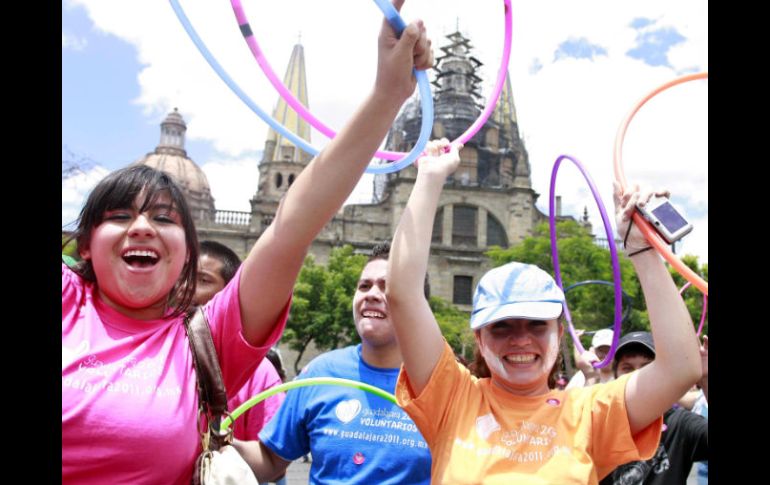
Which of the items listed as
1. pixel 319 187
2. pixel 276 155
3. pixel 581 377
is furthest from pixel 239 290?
pixel 276 155

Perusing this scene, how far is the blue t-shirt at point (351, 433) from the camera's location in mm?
3717

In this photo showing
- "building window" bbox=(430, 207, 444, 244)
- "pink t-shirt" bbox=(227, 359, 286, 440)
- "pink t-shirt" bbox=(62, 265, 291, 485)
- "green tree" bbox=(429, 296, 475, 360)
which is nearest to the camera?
"pink t-shirt" bbox=(62, 265, 291, 485)

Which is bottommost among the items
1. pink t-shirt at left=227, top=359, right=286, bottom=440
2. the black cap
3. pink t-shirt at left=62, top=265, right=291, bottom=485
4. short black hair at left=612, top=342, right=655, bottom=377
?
pink t-shirt at left=227, top=359, right=286, bottom=440

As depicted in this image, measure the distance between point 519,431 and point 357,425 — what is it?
1.26 m

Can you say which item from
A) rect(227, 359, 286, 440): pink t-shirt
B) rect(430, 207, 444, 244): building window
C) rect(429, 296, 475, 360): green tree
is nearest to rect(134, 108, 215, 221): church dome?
rect(430, 207, 444, 244): building window

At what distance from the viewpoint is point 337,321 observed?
40.2m

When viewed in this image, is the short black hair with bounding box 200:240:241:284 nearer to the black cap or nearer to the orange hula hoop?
the orange hula hoop

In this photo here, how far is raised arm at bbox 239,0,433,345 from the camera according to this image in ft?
7.29

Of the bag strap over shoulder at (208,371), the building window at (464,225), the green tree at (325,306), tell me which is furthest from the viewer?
the building window at (464,225)

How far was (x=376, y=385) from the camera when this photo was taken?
4062mm

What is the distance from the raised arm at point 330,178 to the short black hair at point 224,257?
111 inches

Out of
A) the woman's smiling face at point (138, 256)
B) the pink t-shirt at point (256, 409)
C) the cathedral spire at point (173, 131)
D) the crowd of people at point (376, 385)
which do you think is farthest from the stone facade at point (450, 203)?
the woman's smiling face at point (138, 256)

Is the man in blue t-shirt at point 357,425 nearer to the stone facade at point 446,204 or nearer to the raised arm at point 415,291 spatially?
the raised arm at point 415,291

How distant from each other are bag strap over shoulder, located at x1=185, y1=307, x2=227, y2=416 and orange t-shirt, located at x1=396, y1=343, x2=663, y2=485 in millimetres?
923
